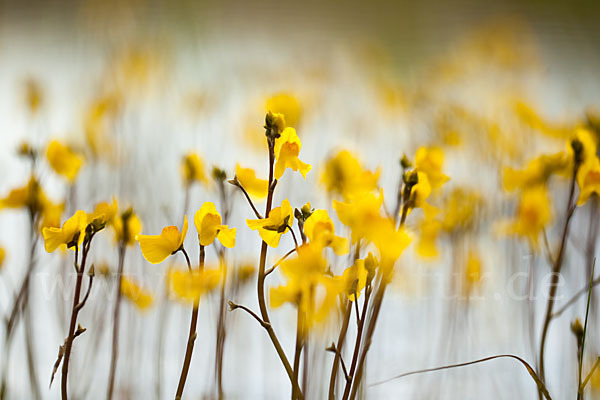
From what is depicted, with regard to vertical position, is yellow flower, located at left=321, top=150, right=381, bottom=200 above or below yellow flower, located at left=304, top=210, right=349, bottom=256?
above

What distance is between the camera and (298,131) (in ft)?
2.74

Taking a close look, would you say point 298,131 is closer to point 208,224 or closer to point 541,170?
point 541,170

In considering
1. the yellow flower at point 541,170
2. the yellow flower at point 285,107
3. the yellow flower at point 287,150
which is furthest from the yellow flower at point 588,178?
the yellow flower at point 285,107

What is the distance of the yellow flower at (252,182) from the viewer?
0.39 metres

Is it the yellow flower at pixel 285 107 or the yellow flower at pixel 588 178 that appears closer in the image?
the yellow flower at pixel 588 178

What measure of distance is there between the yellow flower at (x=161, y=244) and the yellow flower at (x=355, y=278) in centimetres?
11

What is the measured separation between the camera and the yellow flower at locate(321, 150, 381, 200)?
1.49ft

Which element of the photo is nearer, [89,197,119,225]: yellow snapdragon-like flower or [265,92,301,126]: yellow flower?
[89,197,119,225]: yellow snapdragon-like flower

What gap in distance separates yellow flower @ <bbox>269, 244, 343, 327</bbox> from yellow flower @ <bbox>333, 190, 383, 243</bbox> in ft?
0.09

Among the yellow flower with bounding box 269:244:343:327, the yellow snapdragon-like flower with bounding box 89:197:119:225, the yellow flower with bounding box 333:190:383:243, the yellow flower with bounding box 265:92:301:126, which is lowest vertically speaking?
the yellow flower with bounding box 269:244:343:327

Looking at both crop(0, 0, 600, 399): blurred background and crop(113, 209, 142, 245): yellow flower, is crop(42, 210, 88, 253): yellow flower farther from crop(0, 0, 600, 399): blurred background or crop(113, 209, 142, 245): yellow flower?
crop(0, 0, 600, 399): blurred background

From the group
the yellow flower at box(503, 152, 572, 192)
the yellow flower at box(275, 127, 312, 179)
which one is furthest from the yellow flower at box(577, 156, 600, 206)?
the yellow flower at box(275, 127, 312, 179)

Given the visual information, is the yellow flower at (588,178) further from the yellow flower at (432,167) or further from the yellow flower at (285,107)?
the yellow flower at (285,107)

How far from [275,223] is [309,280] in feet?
0.13
